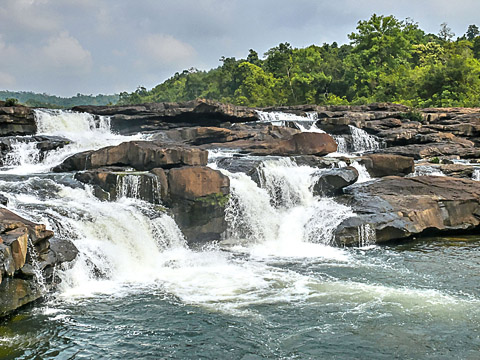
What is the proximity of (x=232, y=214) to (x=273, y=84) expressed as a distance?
40.0 metres

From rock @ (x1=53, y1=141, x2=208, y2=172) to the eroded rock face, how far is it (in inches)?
237

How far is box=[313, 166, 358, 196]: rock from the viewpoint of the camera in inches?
673

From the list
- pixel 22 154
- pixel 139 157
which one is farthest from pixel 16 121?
pixel 139 157

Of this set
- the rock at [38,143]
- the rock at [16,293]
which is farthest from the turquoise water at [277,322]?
the rock at [38,143]

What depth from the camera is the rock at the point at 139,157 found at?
1606 centimetres

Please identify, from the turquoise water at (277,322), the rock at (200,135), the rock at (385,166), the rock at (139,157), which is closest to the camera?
the turquoise water at (277,322)

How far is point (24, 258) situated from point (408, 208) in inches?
468

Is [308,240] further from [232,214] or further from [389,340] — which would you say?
[389,340]

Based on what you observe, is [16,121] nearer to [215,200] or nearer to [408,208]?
[215,200]

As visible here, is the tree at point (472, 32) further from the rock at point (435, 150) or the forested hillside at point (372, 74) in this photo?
the rock at point (435, 150)

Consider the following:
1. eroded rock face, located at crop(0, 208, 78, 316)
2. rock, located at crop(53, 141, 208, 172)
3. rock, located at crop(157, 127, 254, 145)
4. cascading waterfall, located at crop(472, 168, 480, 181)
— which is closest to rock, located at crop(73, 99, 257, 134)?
rock, located at crop(157, 127, 254, 145)

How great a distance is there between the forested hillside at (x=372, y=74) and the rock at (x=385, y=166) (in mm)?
22089

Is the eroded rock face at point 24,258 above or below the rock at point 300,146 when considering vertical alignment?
below

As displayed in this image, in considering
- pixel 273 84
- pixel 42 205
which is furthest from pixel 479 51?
pixel 42 205
